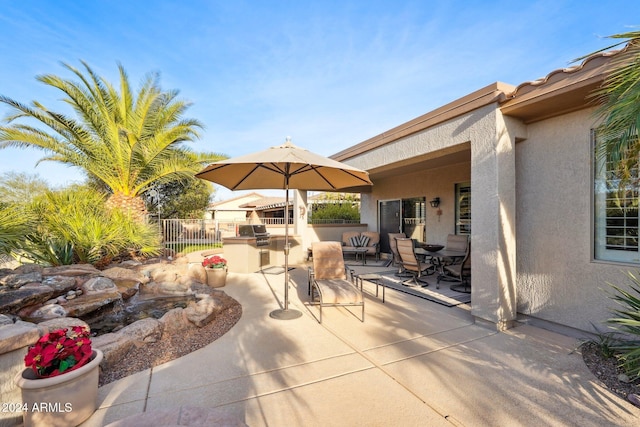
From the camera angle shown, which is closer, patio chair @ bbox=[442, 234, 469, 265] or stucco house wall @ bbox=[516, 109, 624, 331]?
stucco house wall @ bbox=[516, 109, 624, 331]

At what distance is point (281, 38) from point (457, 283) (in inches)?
371

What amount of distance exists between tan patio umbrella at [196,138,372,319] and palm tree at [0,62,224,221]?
592 cm

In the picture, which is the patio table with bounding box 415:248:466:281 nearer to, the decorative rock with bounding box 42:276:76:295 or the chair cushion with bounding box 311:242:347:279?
the chair cushion with bounding box 311:242:347:279

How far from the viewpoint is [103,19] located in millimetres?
7773

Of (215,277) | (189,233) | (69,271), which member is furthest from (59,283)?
(189,233)

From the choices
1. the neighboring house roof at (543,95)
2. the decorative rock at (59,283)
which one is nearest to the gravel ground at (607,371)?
the neighboring house roof at (543,95)

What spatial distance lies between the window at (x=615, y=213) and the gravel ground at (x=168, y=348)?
5828 mm

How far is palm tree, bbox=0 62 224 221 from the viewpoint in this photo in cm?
909

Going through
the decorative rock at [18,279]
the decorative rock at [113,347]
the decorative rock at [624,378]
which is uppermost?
the decorative rock at [18,279]

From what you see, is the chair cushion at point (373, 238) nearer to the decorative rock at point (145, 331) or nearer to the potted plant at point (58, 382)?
the decorative rock at point (145, 331)

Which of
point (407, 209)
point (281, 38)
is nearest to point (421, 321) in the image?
point (407, 209)

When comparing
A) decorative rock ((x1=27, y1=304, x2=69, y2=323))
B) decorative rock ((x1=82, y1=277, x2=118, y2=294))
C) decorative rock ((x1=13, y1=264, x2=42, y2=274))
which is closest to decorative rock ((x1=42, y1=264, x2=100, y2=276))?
decorative rock ((x1=13, y1=264, x2=42, y2=274))

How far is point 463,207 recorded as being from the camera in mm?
9055

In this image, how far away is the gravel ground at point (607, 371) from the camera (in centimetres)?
290
